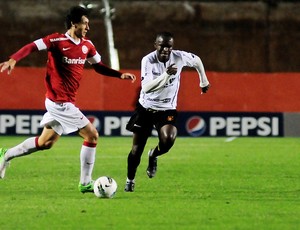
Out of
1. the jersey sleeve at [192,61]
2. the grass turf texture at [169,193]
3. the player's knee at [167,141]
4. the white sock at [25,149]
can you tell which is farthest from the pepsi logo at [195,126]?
the white sock at [25,149]

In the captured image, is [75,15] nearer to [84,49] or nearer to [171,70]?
[84,49]

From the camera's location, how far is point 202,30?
140 ft

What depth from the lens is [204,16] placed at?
42812 millimetres

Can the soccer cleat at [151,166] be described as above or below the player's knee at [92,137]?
below

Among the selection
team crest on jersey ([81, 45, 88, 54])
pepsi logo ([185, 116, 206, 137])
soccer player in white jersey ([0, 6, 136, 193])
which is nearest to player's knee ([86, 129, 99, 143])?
soccer player in white jersey ([0, 6, 136, 193])

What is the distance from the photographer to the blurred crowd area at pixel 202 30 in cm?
4212

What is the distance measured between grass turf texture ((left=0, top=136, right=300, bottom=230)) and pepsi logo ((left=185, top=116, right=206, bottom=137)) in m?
4.85

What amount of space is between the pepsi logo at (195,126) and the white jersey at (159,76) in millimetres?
12684

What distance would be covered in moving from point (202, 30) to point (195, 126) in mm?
18085

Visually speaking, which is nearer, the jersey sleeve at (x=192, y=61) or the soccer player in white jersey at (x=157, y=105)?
the soccer player in white jersey at (x=157, y=105)

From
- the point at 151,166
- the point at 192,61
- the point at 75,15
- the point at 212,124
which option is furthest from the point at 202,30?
the point at 75,15

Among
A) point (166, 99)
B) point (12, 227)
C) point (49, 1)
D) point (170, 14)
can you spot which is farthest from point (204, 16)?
point (12, 227)

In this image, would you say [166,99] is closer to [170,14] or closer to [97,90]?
[97,90]

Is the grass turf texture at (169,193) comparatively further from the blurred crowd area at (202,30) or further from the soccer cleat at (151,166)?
the blurred crowd area at (202,30)
